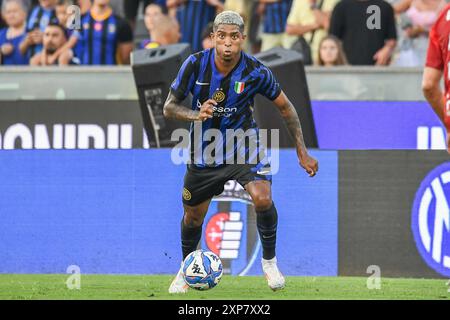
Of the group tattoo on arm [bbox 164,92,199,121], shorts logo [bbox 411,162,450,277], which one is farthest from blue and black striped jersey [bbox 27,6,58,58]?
tattoo on arm [bbox 164,92,199,121]

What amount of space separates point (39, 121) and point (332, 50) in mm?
3576

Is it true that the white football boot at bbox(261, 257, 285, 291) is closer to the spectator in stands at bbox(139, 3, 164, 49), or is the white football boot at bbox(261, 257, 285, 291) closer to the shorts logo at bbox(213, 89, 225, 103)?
the shorts logo at bbox(213, 89, 225, 103)

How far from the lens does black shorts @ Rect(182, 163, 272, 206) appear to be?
34.3 feet

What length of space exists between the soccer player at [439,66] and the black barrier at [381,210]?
3.30 metres

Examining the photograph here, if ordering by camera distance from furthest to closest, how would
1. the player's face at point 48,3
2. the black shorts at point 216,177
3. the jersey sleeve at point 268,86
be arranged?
the player's face at point 48,3, the black shorts at point 216,177, the jersey sleeve at point 268,86

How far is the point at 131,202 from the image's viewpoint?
1262cm

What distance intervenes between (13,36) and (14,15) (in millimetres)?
275

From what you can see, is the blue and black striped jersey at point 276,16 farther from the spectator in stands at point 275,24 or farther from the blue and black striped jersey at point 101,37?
the blue and black striped jersey at point 101,37

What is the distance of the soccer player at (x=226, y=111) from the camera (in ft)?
32.7

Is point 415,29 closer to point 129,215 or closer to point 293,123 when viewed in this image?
point 129,215

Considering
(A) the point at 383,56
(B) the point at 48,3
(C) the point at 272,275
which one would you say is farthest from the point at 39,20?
(C) the point at 272,275

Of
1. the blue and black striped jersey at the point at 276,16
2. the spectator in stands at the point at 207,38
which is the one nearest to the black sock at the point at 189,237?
the spectator in stands at the point at 207,38

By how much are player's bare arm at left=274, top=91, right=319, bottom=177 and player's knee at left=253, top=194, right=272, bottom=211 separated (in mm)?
423
